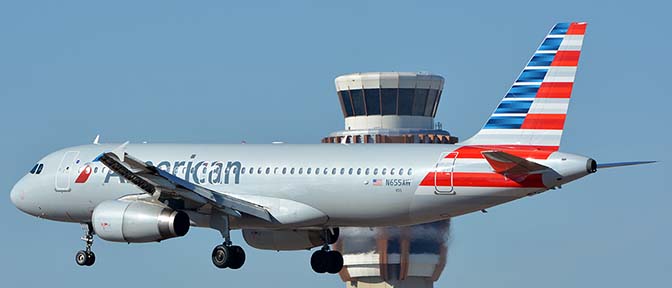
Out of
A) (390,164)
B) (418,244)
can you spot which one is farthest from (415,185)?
(418,244)

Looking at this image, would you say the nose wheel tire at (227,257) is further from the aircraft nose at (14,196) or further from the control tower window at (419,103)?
the control tower window at (419,103)

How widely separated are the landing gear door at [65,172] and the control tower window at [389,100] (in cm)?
7856

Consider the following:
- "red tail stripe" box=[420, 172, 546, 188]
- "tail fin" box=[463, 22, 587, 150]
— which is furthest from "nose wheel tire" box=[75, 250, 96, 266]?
"tail fin" box=[463, 22, 587, 150]

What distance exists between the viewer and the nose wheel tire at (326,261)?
75.2 m

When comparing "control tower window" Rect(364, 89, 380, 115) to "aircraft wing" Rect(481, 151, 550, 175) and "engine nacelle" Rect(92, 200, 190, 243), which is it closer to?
"engine nacelle" Rect(92, 200, 190, 243)

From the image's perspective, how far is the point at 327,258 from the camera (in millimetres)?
75250

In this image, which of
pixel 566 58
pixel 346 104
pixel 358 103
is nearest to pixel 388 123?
pixel 358 103

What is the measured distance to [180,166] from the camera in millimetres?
73500

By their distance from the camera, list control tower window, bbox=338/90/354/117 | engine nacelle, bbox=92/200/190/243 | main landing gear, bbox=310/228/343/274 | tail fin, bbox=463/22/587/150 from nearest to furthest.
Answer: tail fin, bbox=463/22/587/150 < engine nacelle, bbox=92/200/190/243 < main landing gear, bbox=310/228/343/274 < control tower window, bbox=338/90/354/117

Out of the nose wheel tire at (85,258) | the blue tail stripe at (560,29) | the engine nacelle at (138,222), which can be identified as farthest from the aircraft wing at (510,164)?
the nose wheel tire at (85,258)

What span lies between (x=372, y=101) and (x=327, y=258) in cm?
7811

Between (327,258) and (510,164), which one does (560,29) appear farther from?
(327,258)

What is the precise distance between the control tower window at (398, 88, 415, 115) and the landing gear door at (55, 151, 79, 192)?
260 feet

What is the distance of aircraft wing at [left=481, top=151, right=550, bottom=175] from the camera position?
6519cm
